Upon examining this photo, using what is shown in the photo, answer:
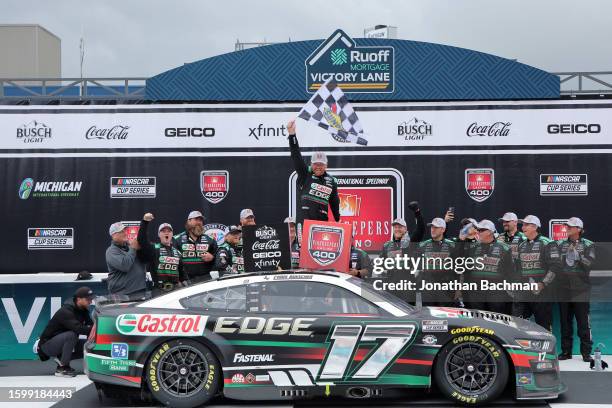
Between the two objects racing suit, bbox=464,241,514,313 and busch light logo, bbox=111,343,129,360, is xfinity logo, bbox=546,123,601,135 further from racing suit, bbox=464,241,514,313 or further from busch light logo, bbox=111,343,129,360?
busch light logo, bbox=111,343,129,360

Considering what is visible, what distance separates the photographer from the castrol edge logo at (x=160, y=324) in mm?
8016

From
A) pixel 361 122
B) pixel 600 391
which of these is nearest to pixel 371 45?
pixel 361 122

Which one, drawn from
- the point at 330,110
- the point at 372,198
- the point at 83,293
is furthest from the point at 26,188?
the point at 372,198

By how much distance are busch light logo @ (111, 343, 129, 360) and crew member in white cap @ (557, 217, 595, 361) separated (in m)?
5.63

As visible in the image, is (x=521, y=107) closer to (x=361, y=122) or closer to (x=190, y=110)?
(x=361, y=122)

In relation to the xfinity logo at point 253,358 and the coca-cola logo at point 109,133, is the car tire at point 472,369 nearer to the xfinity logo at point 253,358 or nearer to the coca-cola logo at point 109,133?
the xfinity logo at point 253,358

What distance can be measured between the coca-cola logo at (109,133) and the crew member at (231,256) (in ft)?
9.73

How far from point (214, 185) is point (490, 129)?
436cm

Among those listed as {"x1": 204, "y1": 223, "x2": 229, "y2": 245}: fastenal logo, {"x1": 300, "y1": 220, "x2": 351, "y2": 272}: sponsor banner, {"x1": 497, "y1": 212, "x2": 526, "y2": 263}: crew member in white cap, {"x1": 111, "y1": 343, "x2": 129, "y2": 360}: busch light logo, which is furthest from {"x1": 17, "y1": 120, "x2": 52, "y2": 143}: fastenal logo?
{"x1": 497, "y1": 212, "x2": 526, "y2": 263}: crew member in white cap

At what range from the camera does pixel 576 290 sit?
34.6ft

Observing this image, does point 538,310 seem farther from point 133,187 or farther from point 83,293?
point 133,187

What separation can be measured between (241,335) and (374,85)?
6654mm

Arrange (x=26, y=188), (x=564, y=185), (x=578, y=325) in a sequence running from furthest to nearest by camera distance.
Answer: (x=26, y=188), (x=564, y=185), (x=578, y=325)

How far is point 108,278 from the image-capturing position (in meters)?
10.4
